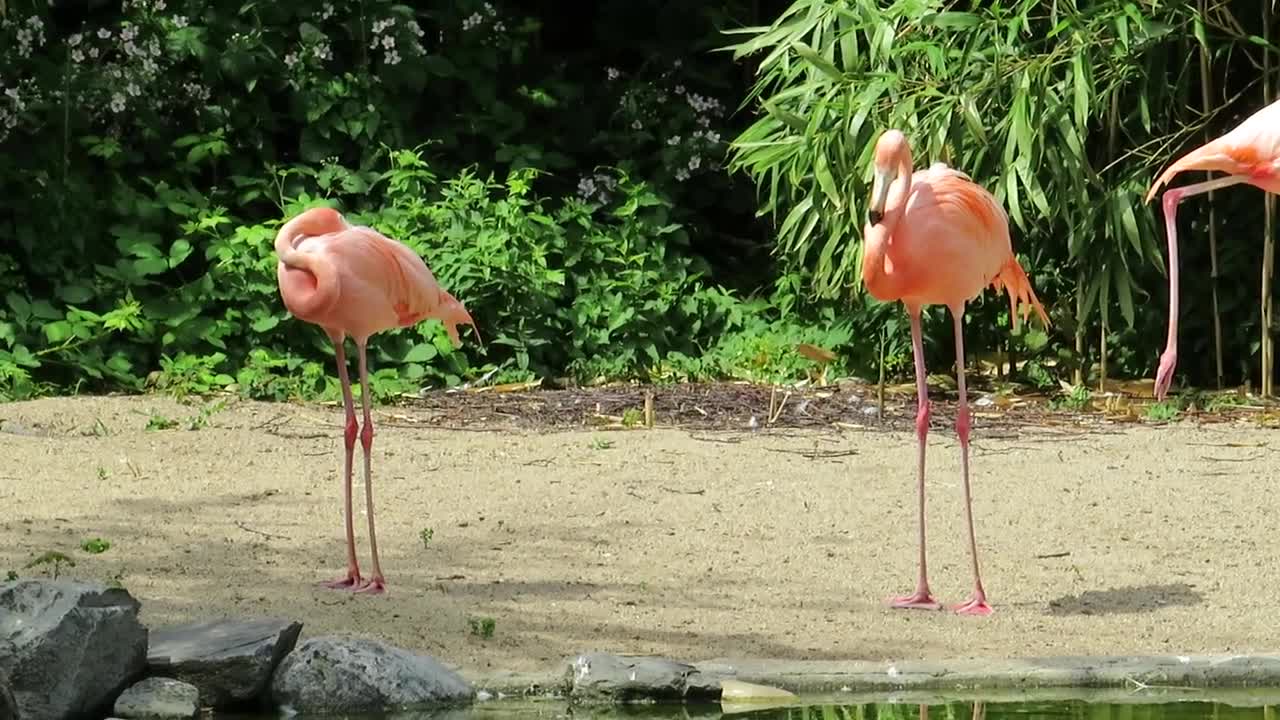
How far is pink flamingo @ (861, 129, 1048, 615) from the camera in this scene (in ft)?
16.2

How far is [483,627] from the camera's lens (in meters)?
4.75

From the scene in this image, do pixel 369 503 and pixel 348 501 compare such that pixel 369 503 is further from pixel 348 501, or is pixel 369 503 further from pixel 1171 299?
pixel 1171 299

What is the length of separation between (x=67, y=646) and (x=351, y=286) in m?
1.36

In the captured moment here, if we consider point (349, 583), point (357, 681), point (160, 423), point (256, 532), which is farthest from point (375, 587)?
point (160, 423)

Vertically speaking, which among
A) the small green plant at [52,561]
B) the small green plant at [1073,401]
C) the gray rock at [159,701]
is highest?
the small green plant at [1073,401]

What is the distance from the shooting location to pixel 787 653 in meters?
4.63

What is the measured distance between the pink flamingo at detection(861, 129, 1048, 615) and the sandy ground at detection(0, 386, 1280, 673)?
1.28 ft

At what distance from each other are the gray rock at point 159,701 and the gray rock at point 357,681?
199 mm

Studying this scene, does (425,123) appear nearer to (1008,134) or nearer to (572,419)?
(572,419)

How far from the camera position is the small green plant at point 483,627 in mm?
4719

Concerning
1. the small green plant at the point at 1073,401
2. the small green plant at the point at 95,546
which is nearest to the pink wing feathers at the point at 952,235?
the small green plant at the point at 95,546

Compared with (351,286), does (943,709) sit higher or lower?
lower

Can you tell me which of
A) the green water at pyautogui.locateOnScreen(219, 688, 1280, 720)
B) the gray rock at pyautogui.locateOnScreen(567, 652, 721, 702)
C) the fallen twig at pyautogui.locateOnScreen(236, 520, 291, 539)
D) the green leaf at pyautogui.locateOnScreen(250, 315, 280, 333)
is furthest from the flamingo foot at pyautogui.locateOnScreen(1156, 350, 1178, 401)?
the green leaf at pyautogui.locateOnScreen(250, 315, 280, 333)

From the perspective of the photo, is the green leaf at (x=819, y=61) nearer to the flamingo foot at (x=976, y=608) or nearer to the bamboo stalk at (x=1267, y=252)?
the bamboo stalk at (x=1267, y=252)
